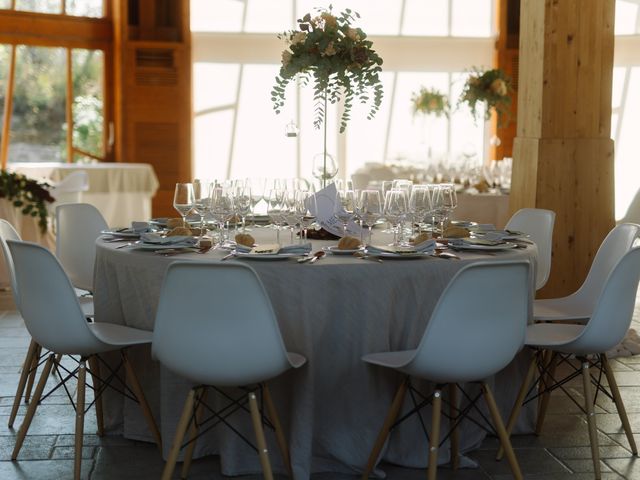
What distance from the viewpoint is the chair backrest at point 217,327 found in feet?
9.89

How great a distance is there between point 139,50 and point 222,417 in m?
8.42

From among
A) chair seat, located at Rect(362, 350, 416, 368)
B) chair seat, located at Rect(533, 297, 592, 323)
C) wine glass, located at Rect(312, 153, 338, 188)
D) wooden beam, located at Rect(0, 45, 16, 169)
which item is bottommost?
chair seat, located at Rect(362, 350, 416, 368)

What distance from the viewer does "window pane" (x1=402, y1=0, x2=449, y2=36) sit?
40.6ft

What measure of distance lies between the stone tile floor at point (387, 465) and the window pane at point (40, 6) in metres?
7.51

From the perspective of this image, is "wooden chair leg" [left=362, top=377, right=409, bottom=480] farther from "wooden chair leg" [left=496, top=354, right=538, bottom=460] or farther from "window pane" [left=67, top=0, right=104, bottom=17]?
"window pane" [left=67, top=0, right=104, bottom=17]

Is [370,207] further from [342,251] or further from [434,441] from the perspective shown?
[434,441]

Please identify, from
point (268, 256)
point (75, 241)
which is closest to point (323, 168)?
point (75, 241)

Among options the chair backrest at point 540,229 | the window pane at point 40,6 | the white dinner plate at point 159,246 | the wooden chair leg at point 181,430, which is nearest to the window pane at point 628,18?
the window pane at point 40,6

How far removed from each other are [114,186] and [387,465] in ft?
22.3

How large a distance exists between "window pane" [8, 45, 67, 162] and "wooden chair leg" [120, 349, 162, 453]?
8118 millimetres

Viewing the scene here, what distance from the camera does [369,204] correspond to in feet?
13.2

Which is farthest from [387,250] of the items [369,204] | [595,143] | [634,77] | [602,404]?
[634,77]

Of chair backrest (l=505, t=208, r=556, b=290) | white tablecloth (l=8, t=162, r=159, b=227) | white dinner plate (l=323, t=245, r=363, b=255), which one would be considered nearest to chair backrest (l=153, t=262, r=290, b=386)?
white dinner plate (l=323, t=245, r=363, b=255)

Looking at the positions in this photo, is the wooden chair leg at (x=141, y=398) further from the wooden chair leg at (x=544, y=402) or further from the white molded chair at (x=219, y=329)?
the wooden chair leg at (x=544, y=402)
